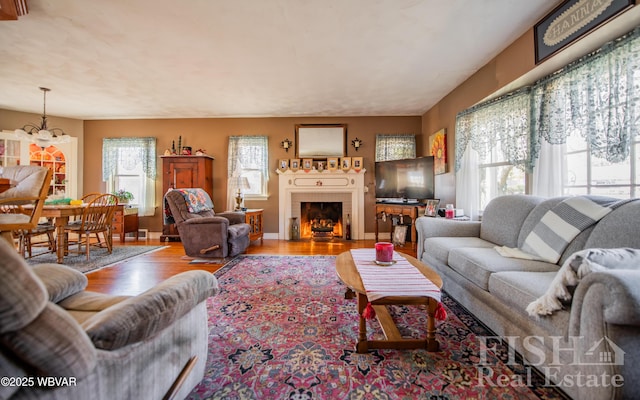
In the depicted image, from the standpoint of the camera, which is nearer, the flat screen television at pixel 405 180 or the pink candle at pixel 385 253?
the pink candle at pixel 385 253

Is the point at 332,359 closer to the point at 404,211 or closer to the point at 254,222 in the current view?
the point at 404,211

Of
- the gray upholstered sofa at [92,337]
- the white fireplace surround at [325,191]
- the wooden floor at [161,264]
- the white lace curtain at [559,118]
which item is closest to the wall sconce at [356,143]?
the white fireplace surround at [325,191]

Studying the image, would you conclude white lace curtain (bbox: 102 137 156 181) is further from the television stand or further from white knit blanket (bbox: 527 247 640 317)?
white knit blanket (bbox: 527 247 640 317)

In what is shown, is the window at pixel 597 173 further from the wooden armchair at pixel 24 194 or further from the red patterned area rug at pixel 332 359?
the wooden armchair at pixel 24 194

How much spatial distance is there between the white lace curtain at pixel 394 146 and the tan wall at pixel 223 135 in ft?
0.43

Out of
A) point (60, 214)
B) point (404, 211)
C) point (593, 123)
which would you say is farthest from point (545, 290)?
point (60, 214)

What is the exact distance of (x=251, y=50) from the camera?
114 inches

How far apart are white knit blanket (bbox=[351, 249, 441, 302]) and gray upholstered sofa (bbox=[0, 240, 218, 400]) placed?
84cm

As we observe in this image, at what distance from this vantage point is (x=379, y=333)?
1.72 metres

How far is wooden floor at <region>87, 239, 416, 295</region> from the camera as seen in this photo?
2658mm

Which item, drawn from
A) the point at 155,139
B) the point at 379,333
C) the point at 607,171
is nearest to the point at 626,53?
the point at 607,171

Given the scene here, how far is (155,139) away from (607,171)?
260 inches

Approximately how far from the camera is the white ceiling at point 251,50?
Result: 2.26m

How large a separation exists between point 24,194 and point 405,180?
483 cm
